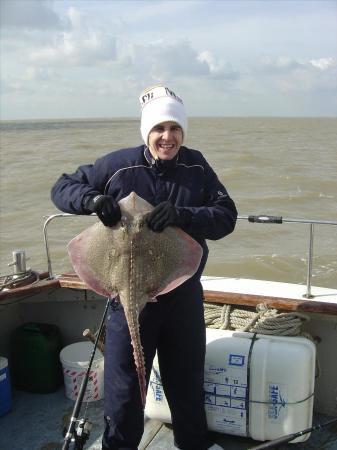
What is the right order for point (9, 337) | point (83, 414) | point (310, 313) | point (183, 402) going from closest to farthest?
point (183, 402)
point (310, 313)
point (83, 414)
point (9, 337)

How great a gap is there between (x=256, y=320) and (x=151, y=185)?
1.56 m

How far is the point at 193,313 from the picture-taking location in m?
3.05

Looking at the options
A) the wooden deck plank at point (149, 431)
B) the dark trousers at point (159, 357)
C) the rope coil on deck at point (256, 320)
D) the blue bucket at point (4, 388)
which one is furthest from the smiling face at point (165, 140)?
the blue bucket at point (4, 388)

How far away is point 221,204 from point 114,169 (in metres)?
0.64

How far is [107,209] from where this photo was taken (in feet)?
8.32

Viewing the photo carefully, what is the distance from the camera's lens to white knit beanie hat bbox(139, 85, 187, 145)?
283 cm

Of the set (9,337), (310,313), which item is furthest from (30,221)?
(310,313)

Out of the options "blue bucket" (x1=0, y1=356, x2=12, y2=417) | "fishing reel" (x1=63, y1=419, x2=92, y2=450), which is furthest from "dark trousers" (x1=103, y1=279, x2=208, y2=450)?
"blue bucket" (x1=0, y1=356, x2=12, y2=417)

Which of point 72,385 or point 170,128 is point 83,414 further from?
point 170,128

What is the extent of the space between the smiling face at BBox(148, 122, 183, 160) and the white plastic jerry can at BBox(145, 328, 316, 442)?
1.50 m

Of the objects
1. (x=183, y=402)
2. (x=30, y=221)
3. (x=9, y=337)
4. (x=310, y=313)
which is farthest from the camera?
(x=30, y=221)

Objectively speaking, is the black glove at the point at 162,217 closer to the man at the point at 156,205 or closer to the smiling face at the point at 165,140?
the man at the point at 156,205

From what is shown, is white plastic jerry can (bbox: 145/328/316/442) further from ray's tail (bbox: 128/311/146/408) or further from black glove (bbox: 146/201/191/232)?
black glove (bbox: 146/201/191/232)

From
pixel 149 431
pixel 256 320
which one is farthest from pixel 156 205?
pixel 149 431
